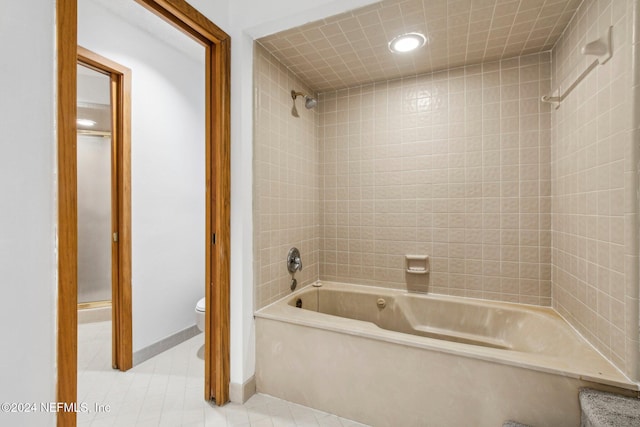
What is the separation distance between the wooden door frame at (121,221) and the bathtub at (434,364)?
1.01 meters

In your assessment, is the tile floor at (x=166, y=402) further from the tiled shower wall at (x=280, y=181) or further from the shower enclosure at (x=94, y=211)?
the shower enclosure at (x=94, y=211)

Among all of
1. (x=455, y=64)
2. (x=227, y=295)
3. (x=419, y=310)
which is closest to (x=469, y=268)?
(x=419, y=310)

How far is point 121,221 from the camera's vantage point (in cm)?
212

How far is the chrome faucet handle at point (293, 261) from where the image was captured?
2204 mm

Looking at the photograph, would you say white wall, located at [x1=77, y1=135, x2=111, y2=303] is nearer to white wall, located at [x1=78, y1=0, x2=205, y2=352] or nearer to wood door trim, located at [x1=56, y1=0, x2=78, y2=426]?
white wall, located at [x1=78, y1=0, x2=205, y2=352]

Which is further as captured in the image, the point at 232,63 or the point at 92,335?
the point at 92,335

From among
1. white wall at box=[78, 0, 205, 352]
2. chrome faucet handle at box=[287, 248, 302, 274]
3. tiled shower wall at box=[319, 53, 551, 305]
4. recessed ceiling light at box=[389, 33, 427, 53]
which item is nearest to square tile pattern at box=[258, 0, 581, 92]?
recessed ceiling light at box=[389, 33, 427, 53]

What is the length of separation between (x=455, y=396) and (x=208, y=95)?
2.03m

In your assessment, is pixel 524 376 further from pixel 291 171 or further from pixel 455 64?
pixel 455 64

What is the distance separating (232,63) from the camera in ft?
5.87

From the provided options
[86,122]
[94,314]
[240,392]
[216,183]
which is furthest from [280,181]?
[86,122]

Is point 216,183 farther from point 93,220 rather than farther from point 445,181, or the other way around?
point 93,220

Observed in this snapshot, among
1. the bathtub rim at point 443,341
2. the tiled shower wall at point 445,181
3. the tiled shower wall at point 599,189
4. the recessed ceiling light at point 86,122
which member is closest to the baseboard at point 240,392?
the bathtub rim at point 443,341

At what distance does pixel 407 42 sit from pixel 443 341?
1.71 meters
